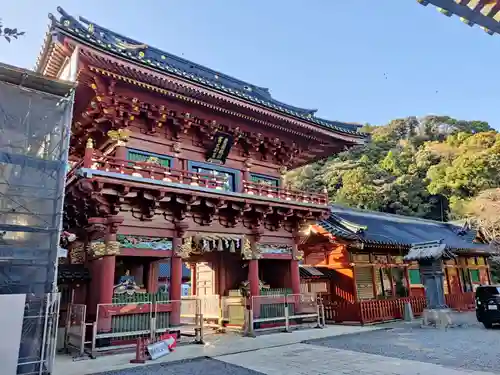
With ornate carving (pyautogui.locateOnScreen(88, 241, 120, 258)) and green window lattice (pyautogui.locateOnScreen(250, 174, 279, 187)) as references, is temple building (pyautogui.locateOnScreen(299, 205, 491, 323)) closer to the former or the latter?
green window lattice (pyautogui.locateOnScreen(250, 174, 279, 187))

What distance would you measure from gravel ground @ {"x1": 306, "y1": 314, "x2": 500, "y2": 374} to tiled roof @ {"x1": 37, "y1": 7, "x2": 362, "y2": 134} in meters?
8.09

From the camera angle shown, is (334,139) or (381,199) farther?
(381,199)

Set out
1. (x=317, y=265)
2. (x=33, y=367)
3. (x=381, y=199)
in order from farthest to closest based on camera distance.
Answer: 1. (x=381, y=199)
2. (x=317, y=265)
3. (x=33, y=367)

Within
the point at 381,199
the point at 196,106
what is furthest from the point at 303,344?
the point at 381,199

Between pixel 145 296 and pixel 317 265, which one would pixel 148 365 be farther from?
pixel 317 265

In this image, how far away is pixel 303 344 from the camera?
35.2ft

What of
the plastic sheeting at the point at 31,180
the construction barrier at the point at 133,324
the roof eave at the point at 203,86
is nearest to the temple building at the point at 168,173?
the roof eave at the point at 203,86

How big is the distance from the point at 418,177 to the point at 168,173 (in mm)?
43725

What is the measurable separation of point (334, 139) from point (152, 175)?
839 centimetres

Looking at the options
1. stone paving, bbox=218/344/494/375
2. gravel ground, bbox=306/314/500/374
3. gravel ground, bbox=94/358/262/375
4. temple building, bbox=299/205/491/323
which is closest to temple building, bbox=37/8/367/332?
gravel ground, bbox=94/358/262/375

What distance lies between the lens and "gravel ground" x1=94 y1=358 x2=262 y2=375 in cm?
766

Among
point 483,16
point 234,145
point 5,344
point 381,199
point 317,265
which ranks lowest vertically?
point 5,344

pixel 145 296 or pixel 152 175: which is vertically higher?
pixel 152 175

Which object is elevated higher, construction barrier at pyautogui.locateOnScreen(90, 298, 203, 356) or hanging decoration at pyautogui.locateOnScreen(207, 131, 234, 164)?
hanging decoration at pyautogui.locateOnScreen(207, 131, 234, 164)
